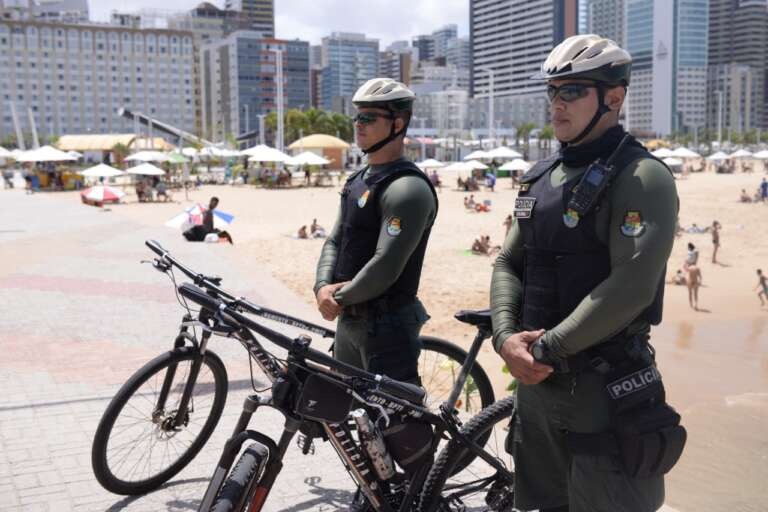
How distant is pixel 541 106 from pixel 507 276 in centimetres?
15301

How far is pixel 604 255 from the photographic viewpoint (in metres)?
2.53

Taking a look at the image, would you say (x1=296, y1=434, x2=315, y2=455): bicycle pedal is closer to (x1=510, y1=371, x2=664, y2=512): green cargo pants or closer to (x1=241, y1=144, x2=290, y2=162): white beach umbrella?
(x1=510, y1=371, x2=664, y2=512): green cargo pants

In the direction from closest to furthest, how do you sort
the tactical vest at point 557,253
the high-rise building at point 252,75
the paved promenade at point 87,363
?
the tactical vest at point 557,253 → the paved promenade at point 87,363 → the high-rise building at point 252,75

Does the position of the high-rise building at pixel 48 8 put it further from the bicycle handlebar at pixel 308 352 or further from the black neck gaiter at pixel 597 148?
the black neck gaiter at pixel 597 148

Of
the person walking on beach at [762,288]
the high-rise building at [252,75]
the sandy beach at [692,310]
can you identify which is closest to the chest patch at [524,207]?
the sandy beach at [692,310]

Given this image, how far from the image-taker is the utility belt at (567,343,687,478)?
8.01 feet

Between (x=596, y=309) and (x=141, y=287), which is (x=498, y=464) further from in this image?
(x=141, y=287)

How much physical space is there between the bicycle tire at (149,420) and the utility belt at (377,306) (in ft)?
2.73

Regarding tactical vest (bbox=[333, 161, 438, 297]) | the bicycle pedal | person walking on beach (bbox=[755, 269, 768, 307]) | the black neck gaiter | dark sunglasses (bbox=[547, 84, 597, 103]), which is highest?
dark sunglasses (bbox=[547, 84, 597, 103])

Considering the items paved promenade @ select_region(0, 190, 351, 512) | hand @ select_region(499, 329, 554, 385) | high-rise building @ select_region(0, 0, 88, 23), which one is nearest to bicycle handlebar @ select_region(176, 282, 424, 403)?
hand @ select_region(499, 329, 554, 385)

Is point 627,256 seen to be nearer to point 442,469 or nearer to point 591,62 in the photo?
point 591,62

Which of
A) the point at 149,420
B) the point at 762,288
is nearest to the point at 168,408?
the point at 149,420

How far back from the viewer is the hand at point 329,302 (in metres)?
3.71

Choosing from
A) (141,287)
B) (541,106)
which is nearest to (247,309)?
(141,287)
